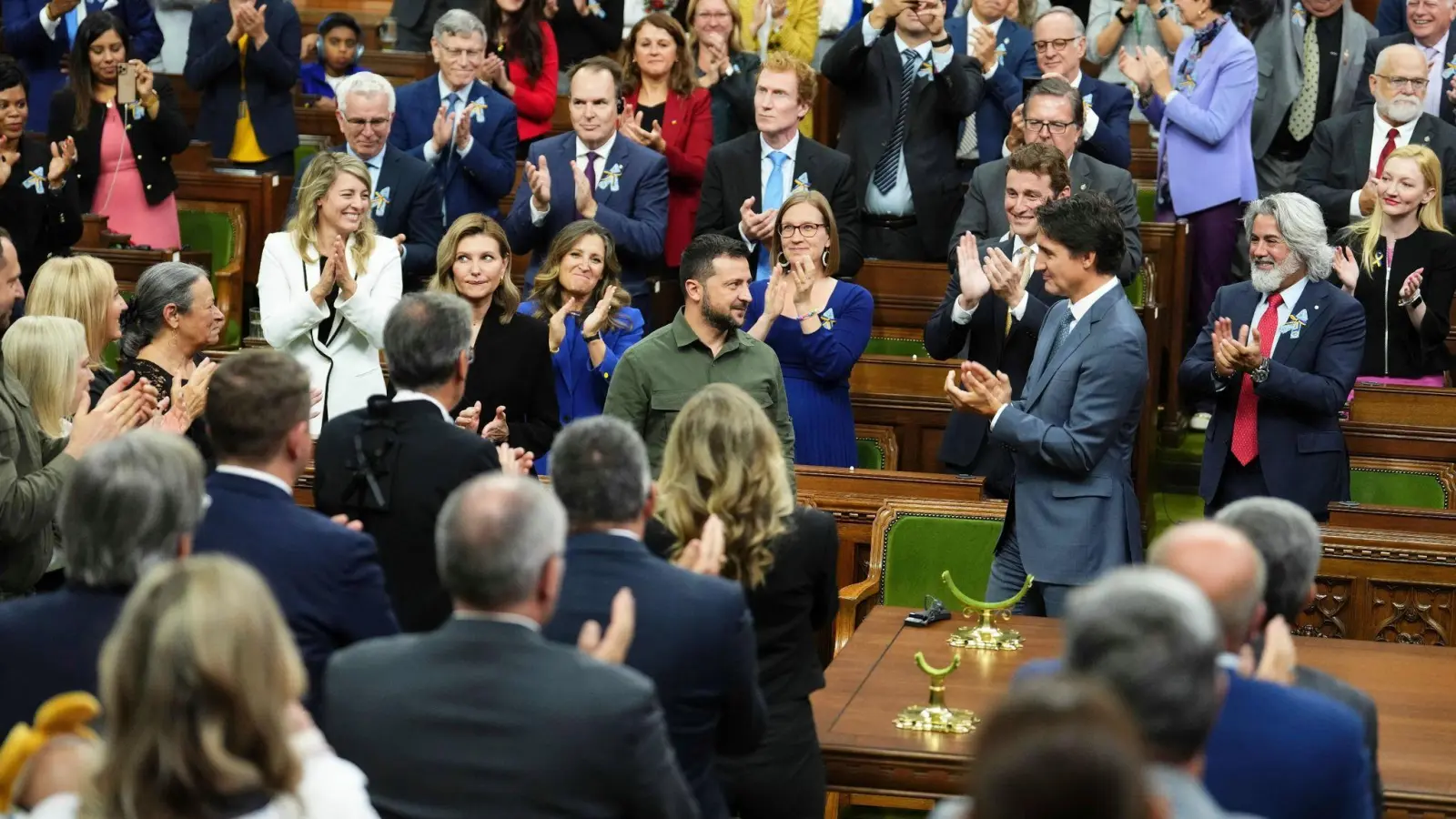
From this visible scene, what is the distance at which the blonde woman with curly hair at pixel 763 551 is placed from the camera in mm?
3141

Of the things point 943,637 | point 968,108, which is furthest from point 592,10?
point 943,637

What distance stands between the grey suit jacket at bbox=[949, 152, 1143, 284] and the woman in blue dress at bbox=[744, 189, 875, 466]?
591mm

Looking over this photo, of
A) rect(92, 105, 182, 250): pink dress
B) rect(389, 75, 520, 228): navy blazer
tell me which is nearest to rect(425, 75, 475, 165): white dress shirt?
rect(389, 75, 520, 228): navy blazer

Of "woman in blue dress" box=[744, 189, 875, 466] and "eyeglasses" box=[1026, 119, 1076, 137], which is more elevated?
"eyeglasses" box=[1026, 119, 1076, 137]

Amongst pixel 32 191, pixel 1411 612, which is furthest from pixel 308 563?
pixel 32 191

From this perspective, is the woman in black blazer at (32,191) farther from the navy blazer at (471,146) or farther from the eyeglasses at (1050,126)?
the eyeglasses at (1050,126)

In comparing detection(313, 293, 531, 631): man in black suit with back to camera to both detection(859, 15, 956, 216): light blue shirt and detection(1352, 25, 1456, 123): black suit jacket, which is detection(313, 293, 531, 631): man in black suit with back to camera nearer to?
detection(859, 15, 956, 216): light blue shirt

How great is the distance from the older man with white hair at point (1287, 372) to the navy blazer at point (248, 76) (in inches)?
180

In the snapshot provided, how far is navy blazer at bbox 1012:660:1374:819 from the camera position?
7.54 ft

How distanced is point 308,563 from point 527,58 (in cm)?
524

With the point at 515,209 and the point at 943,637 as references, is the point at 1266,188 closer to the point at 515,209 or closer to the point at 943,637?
the point at 515,209

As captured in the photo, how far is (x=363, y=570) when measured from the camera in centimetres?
281

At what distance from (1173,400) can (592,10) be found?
3.12 m

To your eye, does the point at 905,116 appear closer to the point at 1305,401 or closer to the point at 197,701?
the point at 1305,401
